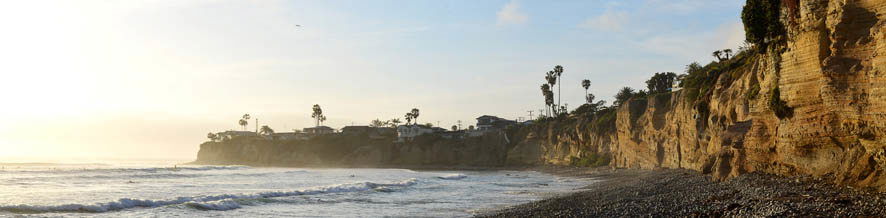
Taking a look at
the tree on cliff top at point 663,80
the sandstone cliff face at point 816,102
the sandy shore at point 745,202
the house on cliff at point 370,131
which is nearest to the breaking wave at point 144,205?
A: the sandy shore at point 745,202

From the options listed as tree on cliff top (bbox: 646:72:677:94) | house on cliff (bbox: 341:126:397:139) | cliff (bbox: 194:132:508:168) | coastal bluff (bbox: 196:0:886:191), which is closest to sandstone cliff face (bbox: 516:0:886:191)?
coastal bluff (bbox: 196:0:886:191)

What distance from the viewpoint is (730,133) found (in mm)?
29453

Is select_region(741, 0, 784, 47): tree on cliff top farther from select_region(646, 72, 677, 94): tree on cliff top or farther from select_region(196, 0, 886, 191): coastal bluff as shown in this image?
select_region(646, 72, 677, 94): tree on cliff top

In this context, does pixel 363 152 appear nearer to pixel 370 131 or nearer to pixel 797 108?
pixel 370 131

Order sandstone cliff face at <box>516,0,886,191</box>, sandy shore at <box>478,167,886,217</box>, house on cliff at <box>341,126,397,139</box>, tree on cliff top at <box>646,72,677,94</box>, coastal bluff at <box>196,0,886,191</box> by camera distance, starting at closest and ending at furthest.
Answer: sandy shore at <box>478,167,886,217</box>, sandstone cliff face at <box>516,0,886,191</box>, coastal bluff at <box>196,0,886,191</box>, tree on cliff top at <box>646,72,677,94</box>, house on cliff at <box>341,126,397,139</box>

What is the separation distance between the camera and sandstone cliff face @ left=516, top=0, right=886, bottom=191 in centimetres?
1783

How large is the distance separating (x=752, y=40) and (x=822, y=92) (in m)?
8.09

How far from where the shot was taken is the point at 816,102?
2144cm

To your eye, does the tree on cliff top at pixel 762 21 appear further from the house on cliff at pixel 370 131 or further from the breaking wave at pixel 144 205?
the house on cliff at pixel 370 131

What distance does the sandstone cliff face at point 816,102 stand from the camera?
17828 millimetres

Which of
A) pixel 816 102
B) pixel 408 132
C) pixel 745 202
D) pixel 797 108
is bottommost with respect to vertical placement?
pixel 745 202

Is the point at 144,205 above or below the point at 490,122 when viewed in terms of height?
below

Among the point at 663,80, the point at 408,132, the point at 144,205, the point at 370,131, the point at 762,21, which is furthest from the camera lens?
the point at 370,131

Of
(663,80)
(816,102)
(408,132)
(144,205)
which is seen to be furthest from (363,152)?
(816,102)
